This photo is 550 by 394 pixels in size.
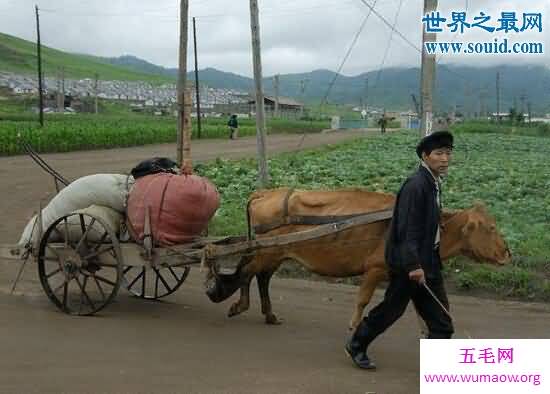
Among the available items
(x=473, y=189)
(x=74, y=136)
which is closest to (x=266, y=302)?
(x=473, y=189)

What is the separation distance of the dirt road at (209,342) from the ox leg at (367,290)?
0.35 meters

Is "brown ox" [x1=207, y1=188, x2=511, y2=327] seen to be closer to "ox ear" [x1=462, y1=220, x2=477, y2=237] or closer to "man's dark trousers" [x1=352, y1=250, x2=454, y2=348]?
"ox ear" [x1=462, y1=220, x2=477, y2=237]

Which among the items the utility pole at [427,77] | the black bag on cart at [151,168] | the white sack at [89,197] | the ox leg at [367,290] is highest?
the utility pole at [427,77]

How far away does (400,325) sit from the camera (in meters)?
7.73

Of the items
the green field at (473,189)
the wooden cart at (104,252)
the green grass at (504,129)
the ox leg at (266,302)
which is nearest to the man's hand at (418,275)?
the wooden cart at (104,252)

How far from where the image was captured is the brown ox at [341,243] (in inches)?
260

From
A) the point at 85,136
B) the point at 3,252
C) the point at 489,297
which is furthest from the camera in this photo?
the point at 85,136

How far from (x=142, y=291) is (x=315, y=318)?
7.35ft

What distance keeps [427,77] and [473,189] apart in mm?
7627

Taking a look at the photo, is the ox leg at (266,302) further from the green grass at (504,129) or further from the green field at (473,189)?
the green grass at (504,129)

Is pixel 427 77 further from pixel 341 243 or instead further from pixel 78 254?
pixel 78 254

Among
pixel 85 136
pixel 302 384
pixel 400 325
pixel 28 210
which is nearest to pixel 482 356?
pixel 302 384

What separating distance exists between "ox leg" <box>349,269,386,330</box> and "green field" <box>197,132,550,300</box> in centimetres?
299

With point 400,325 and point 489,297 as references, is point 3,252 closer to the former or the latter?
point 400,325
